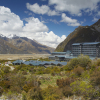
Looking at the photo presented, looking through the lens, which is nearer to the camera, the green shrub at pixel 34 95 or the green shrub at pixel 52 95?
the green shrub at pixel 52 95

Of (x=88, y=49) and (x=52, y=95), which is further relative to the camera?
(x=88, y=49)

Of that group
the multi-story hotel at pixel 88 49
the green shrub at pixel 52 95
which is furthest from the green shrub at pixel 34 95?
the multi-story hotel at pixel 88 49

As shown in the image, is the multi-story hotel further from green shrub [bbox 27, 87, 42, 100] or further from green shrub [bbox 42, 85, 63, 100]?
green shrub [bbox 27, 87, 42, 100]

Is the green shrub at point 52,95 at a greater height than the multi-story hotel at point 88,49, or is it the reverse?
the multi-story hotel at point 88,49

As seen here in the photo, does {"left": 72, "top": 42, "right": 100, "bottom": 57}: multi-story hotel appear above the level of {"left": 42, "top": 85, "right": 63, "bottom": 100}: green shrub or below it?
above

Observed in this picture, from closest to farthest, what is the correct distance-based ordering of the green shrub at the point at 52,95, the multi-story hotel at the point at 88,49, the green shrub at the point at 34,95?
the green shrub at the point at 52,95, the green shrub at the point at 34,95, the multi-story hotel at the point at 88,49

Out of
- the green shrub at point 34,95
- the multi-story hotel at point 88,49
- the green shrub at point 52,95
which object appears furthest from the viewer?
the multi-story hotel at point 88,49

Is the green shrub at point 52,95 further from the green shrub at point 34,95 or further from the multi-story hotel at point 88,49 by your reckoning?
the multi-story hotel at point 88,49

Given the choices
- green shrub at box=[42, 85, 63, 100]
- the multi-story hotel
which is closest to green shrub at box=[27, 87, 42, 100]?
green shrub at box=[42, 85, 63, 100]

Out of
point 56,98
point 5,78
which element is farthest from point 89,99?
point 5,78

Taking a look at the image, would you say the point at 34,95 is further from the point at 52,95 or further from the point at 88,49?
the point at 88,49

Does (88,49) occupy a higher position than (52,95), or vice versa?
(88,49)

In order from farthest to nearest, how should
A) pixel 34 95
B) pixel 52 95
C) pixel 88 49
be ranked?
1. pixel 88 49
2. pixel 34 95
3. pixel 52 95

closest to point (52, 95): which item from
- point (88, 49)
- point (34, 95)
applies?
point (34, 95)
